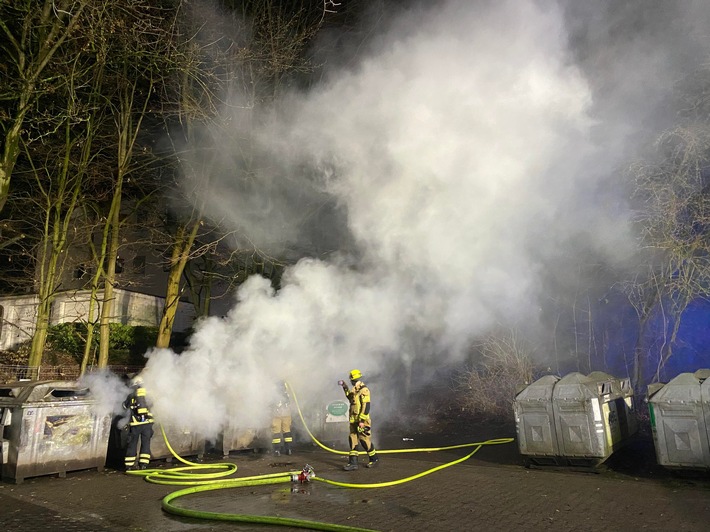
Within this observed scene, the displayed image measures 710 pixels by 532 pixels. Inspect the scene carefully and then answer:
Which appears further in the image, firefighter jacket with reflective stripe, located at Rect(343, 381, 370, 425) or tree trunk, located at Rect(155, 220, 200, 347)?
tree trunk, located at Rect(155, 220, 200, 347)

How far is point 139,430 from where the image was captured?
28.3ft

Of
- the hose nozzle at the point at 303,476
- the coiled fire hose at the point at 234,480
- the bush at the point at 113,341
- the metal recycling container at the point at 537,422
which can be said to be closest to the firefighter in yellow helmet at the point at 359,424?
the coiled fire hose at the point at 234,480

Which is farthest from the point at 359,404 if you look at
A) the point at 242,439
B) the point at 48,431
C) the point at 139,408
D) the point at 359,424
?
the point at 48,431

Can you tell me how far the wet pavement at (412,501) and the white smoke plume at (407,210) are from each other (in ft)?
7.55

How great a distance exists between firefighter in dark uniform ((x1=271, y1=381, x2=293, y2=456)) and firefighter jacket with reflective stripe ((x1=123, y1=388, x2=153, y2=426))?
2432 mm

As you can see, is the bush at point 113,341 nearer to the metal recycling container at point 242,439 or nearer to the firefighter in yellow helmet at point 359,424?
the metal recycling container at point 242,439

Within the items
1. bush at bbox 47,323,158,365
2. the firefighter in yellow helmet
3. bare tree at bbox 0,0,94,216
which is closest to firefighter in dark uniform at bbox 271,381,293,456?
the firefighter in yellow helmet

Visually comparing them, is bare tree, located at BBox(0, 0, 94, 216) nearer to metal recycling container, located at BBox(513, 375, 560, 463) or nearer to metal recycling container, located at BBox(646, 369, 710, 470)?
metal recycling container, located at BBox(513, 375, 560, 463)

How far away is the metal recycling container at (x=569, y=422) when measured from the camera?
7652 millimetres

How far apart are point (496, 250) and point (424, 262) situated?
1.34m

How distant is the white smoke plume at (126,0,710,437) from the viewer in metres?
7.62

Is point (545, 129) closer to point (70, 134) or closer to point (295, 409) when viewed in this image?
point (295, 409)

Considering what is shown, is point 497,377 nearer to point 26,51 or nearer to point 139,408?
point 139,408

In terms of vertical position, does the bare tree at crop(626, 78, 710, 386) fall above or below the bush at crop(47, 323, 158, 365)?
above
